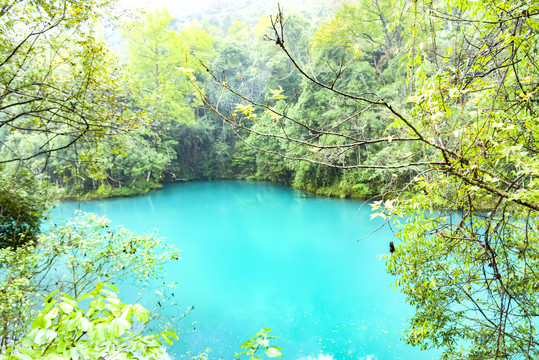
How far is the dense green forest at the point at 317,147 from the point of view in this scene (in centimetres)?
124

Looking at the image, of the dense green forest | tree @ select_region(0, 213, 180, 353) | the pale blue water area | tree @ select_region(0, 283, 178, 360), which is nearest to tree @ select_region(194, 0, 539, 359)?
the dense green forest

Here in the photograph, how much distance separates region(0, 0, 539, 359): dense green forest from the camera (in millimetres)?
1240

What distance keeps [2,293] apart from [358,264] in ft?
20.3

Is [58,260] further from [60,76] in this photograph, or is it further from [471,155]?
[471,155]

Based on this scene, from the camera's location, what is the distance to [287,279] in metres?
6.43

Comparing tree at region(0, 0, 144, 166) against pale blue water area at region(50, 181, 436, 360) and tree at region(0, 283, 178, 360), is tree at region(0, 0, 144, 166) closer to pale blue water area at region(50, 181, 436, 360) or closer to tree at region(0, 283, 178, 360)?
tree at region(0, 283, 178, 360)

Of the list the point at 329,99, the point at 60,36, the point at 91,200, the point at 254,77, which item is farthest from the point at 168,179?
the point at 60,36

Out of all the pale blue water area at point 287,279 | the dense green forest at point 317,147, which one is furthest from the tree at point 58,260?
the pale blue water area at point 287,279

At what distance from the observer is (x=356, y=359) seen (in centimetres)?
405

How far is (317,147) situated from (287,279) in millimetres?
5682

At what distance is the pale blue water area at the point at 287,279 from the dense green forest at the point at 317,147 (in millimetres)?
889

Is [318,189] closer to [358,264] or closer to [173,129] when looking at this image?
[358,264]

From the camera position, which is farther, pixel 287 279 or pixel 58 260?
pixel 287 279

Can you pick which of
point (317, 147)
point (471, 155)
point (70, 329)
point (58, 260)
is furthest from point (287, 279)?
point (70, 329)
